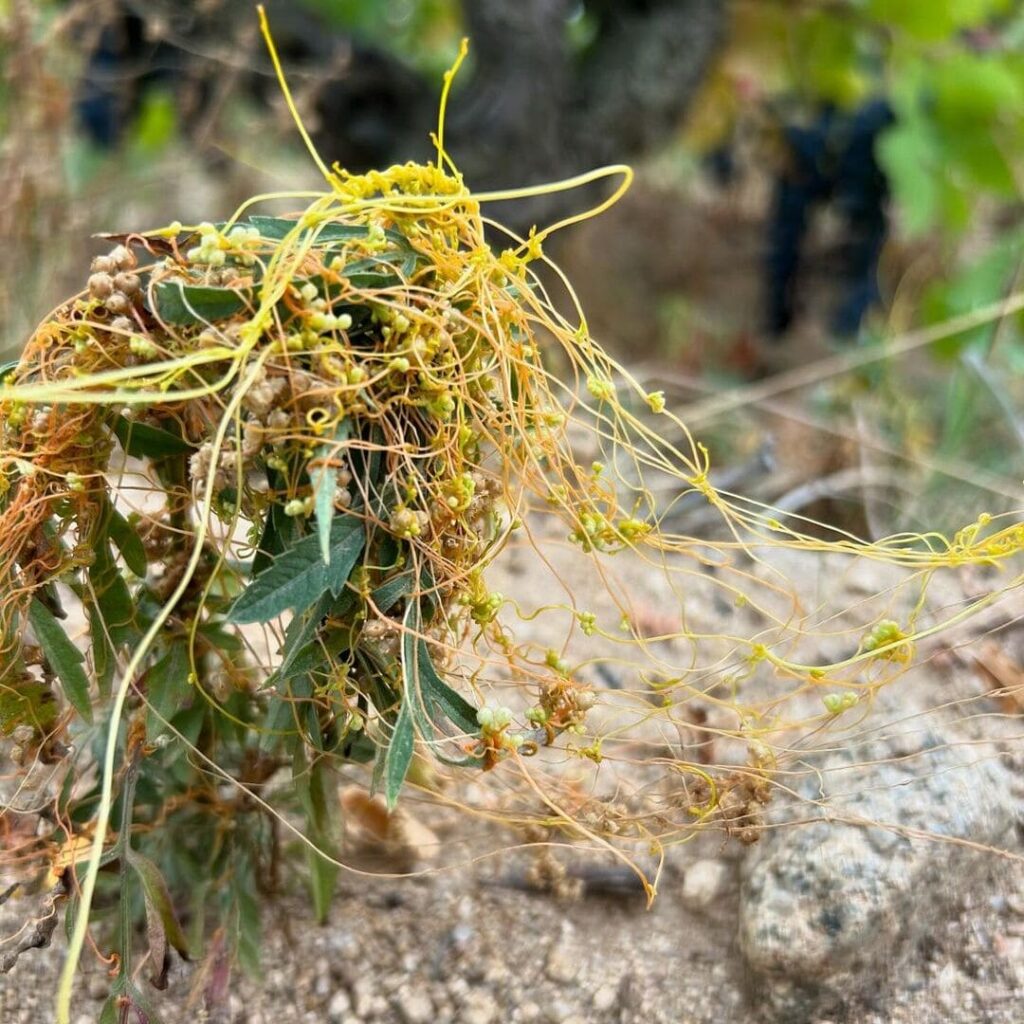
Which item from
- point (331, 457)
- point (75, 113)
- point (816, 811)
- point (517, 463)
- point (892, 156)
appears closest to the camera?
point (331, 457)

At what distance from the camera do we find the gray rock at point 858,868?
31.9 inches

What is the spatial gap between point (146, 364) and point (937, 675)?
0.98 m

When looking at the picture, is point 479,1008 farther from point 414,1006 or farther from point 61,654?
point 61,654

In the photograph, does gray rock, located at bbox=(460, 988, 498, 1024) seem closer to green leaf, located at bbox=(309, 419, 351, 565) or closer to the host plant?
the host plant

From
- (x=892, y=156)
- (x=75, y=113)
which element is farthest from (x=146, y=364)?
(x=75, y=113)

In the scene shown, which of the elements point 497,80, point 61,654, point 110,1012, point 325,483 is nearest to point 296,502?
point 325,483

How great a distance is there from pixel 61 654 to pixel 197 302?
279mm

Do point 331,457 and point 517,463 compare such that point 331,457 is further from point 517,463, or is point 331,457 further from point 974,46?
point 974,46

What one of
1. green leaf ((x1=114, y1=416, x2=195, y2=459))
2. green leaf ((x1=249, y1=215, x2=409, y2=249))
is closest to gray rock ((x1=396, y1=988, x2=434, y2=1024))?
green leaf ((x1=114, y1=416, x2=195, y2=459))

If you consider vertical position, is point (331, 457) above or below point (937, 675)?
above

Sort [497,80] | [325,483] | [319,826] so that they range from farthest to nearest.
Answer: [497,80] → [319,826] → [325,483]

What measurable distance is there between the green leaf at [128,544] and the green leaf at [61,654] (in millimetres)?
67

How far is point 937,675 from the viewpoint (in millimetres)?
1212

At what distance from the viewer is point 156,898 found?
71cm
